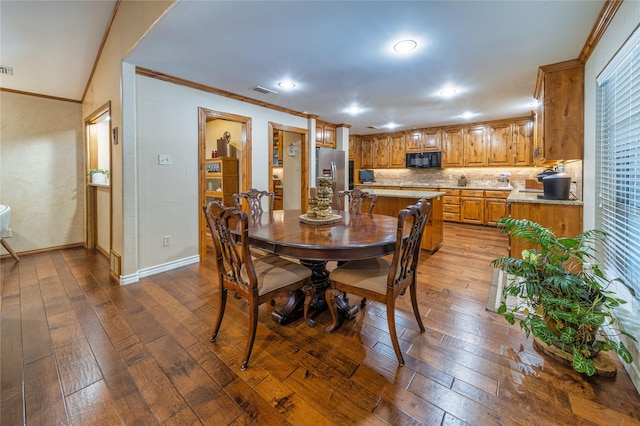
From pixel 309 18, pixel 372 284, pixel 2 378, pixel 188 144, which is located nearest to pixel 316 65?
pixel 309 18

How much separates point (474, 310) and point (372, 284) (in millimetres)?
1172

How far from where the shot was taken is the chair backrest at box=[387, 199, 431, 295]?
155 cm

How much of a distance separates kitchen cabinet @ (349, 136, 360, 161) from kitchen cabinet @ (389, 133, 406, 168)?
0.92 meters

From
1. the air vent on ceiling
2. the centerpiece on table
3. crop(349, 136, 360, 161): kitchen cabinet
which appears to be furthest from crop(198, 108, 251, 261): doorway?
crop(349, 136, 360, 161): kitchen cabinet

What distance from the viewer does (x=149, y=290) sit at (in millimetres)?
2744

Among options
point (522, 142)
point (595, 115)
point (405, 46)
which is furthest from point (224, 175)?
point (522, 142)

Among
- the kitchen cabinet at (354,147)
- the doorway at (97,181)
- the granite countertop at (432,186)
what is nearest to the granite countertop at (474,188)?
the granite countertop at (432,186)

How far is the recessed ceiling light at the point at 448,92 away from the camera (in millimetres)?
3746

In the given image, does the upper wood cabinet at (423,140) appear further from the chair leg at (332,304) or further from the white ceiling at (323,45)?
the chair leg at (332,304)

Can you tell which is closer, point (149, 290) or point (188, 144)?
point (149, 290)

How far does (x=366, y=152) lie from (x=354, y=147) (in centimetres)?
38

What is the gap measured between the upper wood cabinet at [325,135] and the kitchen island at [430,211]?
2.13 m

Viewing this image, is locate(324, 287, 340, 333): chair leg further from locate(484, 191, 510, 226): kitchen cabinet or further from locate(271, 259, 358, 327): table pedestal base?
locate(484, 191, 510, 226): kitchen cabinet

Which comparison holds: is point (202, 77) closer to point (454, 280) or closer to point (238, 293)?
point (238, 293)
